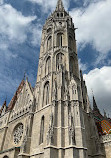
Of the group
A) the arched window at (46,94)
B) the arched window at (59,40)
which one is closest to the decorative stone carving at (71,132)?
the arched window at (46,94)

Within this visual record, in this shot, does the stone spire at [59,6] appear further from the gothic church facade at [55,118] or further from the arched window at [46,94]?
the arched window at [46,94]

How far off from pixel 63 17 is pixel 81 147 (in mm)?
25547

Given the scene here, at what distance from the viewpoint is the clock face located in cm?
1977

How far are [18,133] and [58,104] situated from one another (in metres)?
8.12

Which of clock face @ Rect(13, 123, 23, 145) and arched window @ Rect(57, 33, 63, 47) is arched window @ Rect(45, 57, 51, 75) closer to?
arched window @ Rect(57, 33, 63, 47)

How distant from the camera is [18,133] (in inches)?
804

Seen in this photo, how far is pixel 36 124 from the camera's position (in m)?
17.8

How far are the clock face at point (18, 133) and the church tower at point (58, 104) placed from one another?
131 inches

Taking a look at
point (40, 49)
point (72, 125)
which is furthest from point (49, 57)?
point (72, 125)

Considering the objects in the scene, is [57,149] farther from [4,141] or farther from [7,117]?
[7,117]

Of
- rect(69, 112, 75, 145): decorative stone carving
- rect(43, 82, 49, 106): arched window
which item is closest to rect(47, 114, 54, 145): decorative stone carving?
rect(69, 112, 75, 145): decorative stone carving

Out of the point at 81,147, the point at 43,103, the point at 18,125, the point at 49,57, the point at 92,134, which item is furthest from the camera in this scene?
the point at 49,57

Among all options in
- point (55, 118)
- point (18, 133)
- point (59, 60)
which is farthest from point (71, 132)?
point (59, 60)

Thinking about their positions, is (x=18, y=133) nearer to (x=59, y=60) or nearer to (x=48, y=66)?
(x=48, y=66)
